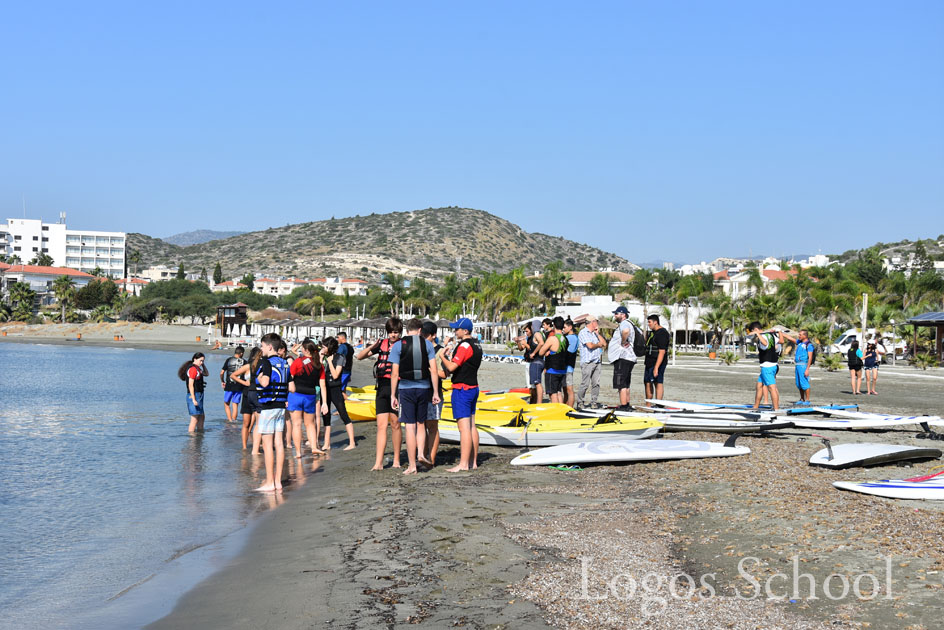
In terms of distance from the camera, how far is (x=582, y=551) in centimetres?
610

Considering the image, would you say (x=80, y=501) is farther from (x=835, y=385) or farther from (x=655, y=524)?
(x=835, y=385)

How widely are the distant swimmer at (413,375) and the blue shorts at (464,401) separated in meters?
0.28

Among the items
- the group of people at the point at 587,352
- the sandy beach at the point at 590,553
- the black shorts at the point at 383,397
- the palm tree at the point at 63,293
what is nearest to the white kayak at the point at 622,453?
the sandy beach at the point at 590,553

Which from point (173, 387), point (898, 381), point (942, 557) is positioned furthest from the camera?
point (173, 387)

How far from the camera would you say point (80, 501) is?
33.4 feet

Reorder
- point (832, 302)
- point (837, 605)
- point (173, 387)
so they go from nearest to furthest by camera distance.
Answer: point (837, 605) → point (173, 387) → point (832, 302)

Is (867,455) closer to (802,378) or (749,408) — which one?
(749,408)

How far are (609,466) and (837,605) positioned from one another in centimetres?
534

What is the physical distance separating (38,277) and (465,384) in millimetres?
153350

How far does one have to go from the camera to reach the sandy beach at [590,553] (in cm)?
487

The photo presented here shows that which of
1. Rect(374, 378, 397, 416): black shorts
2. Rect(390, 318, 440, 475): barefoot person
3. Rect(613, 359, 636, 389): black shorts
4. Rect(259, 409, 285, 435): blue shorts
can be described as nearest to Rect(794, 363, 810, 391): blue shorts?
Rect(613, 359, 636, 389): black shorts

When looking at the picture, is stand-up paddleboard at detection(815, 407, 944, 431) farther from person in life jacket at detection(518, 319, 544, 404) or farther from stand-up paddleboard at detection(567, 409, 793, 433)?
person in life jacket at detection(518, 319, 544, 404)

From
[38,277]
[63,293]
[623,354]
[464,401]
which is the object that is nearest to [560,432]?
[464,401]

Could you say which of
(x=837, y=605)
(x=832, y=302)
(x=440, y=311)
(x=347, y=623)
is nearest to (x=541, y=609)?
(x=347, y=623)
